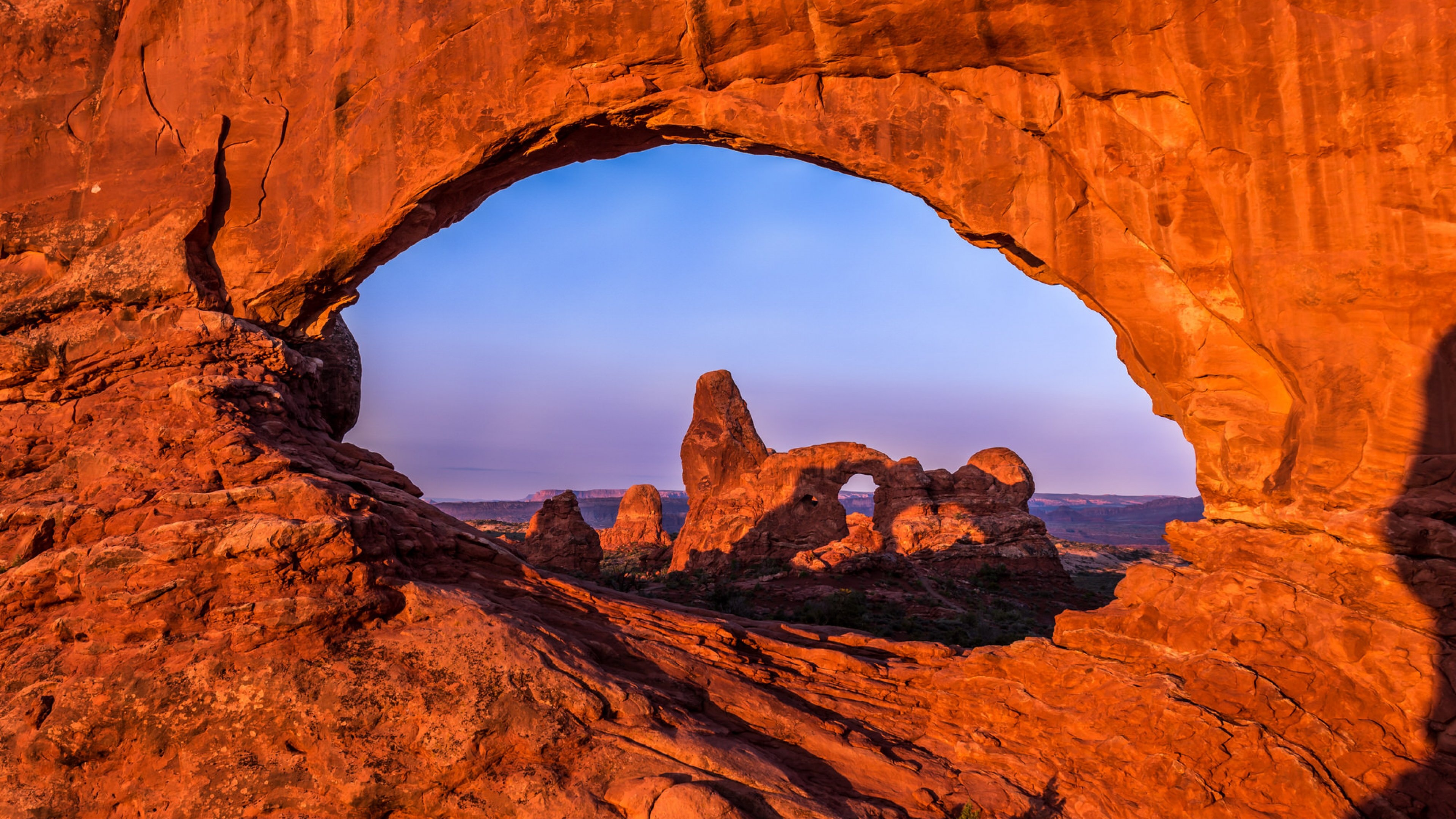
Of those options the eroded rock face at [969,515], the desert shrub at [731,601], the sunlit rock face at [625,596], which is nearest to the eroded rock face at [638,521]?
the eroded rock face at [969,515]

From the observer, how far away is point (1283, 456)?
7371 mm

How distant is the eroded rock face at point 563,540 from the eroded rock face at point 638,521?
18.8 metres

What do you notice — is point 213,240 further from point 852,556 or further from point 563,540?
point 852,556

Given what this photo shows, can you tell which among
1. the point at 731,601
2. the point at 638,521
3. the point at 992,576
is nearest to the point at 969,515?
the point at 992,576

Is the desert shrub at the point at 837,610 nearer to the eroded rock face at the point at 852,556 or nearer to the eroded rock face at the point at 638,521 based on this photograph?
the eroded rock face at the point at 852,556

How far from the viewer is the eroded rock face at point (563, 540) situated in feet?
79.6

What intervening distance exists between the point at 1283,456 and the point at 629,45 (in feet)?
28.6

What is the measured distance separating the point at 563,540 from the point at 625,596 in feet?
52.9

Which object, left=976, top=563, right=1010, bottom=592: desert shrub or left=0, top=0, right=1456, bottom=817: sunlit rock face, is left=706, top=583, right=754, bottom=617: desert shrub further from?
left=976, top=563, right=1010, bottom=592: desert shrub

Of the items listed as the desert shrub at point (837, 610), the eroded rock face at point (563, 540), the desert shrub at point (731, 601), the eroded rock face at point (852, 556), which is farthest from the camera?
the eroded rock face at point (852, 556)

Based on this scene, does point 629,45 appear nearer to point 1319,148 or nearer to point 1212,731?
point 1319,148

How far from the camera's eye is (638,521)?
151 feet

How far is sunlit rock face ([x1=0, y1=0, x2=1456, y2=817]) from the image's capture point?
5.61 metres

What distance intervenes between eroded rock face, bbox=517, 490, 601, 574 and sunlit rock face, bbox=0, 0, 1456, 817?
1473 centimetres
